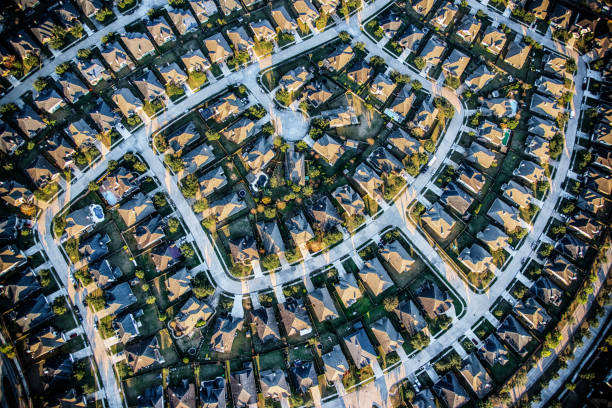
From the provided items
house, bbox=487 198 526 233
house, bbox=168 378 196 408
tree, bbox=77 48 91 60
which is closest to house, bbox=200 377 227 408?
house, bbox=168 378 196 408

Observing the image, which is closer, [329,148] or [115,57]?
[329,148]

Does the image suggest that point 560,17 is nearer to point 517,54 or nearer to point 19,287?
point 517,54

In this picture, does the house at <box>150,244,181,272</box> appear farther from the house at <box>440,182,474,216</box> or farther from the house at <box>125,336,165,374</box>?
the house at <box>440,182,474,216</box>

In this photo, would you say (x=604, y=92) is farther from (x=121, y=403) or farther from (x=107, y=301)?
(x=121, y=403)

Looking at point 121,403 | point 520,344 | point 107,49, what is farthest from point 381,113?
point 121,403

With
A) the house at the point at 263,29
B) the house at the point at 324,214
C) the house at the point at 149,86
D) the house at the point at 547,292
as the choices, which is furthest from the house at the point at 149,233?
the house at the point at 547,292

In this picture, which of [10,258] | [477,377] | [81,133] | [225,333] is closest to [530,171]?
[477,377]

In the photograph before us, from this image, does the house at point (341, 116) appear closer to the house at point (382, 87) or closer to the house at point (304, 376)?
the house at point (382, 87)
